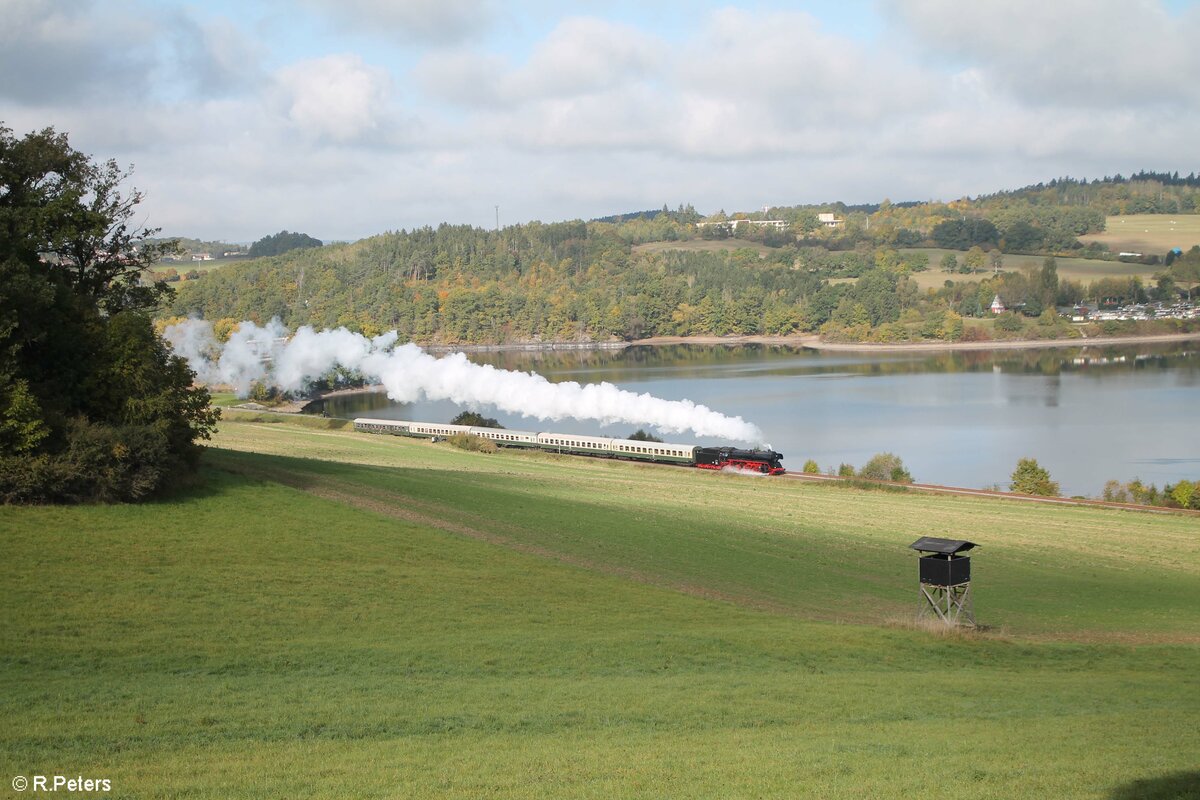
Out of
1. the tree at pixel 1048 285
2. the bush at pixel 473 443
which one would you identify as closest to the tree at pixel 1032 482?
the bush at pixel 473 443

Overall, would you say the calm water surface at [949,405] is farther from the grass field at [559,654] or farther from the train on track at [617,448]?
the grass field at [559,654]

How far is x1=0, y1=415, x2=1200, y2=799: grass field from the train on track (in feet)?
66.9

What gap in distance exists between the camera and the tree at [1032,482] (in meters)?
54.2

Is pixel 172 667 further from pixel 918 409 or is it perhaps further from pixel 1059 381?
pixel 1059 381

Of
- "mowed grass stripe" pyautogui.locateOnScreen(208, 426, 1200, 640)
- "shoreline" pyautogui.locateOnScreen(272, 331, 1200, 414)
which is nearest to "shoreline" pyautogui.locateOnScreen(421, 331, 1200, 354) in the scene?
"shoreline" pyautogui.locateOnScreen(272, 331, 1200, 414)

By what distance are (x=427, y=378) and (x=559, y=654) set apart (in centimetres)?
7285

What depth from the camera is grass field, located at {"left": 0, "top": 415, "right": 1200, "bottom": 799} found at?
40.9ft

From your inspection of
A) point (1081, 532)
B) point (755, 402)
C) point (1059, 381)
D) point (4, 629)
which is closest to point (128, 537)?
point (4, 629)

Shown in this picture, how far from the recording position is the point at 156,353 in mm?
33094

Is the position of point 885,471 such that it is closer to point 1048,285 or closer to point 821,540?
point 821,540

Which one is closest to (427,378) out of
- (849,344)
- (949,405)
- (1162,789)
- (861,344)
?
(949,405)

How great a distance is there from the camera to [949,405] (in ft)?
330

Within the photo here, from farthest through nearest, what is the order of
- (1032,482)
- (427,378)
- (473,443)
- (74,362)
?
(427,378) < (473,443) < (1032,482) < (74,362)

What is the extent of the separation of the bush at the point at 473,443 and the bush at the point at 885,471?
24.5 m
